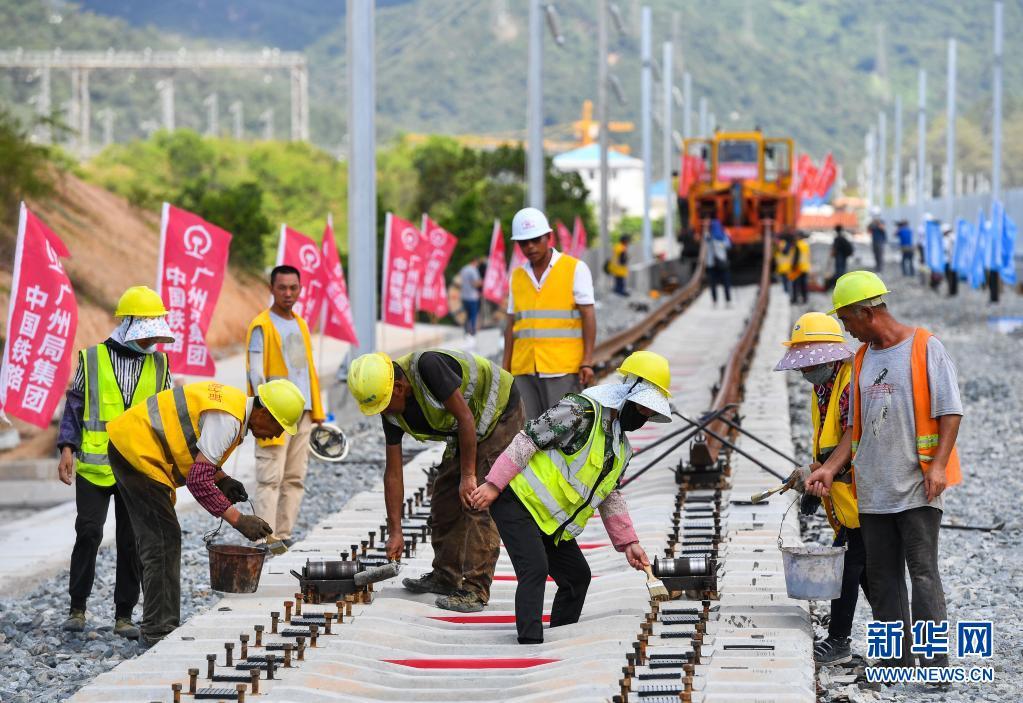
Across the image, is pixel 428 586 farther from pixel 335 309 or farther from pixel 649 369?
pixel 335 309

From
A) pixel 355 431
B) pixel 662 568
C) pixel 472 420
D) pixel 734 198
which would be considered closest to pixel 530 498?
pixel 472 420

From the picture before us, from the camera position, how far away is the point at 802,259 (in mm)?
33719

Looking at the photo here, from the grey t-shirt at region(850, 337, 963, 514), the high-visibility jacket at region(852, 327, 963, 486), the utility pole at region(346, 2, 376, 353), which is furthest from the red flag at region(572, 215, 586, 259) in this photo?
the high-visibility jacket at region(852, 327, 963, 486)

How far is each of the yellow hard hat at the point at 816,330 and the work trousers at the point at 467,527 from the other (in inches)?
58.1

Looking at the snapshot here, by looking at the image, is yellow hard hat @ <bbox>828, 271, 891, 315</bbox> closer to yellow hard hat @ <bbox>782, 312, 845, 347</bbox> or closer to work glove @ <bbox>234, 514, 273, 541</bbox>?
yellow hard hat @ <bbox>782, 312, 845, 347</bbox>

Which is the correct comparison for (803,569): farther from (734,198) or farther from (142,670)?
(734,198)

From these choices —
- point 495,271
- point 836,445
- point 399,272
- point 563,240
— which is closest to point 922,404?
point 836,445

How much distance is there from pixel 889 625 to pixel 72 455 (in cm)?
396

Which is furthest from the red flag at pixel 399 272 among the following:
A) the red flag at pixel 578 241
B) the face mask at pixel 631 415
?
the red flag at pixel 578 241

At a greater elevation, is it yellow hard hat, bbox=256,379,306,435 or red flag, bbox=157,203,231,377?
red flag, bbox=157,203,231,377

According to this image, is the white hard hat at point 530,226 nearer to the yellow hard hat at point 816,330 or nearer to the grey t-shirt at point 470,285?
the yellow hard hat at point 816,330

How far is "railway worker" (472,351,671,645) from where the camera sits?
7113 mm

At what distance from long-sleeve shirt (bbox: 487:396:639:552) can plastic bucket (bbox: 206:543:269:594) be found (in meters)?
1.47

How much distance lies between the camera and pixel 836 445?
7.32 metres
